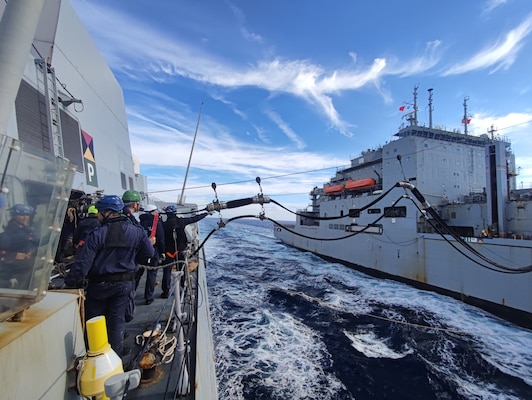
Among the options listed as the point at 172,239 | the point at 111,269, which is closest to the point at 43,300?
the point at 111,269

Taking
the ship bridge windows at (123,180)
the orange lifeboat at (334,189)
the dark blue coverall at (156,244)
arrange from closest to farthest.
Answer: the dark blue coverall at (156,244)
the ship bridge windows at (123,180)
the orange lifeboat at (334,189)

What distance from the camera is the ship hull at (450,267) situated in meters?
11.4

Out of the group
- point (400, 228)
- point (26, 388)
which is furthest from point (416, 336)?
point (26, 388)

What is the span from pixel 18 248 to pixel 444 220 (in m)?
20.0

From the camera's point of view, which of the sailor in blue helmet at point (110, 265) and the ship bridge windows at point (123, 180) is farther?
the ship bridge windows at point (123, 180)

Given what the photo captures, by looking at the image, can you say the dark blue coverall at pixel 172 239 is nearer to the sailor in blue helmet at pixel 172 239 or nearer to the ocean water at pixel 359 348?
the sailor in blue helmet at pixel 172 239

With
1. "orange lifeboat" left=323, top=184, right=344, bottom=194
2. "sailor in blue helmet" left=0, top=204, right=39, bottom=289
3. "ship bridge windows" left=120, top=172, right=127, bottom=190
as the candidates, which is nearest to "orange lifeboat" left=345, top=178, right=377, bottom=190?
"orange lifeboat" left=323, top=184, right=344, bottom=194

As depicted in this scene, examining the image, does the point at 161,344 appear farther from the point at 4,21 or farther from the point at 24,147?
the point at 4,21

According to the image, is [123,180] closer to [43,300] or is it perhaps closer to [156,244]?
[156,244]

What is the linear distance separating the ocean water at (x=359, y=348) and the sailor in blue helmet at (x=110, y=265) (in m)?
4.35

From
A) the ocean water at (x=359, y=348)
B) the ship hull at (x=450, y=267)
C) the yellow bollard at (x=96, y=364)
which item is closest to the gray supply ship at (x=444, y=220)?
the ship hull at (x=450, y=267)

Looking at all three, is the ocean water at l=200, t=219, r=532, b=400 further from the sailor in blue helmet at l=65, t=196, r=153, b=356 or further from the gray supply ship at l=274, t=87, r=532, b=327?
the sailor in blue helmet at l=65, t=196, r=153, b=356

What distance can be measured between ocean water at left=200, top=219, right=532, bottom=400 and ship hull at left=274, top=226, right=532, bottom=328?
2.61ft

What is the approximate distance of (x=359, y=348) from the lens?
8.34 meters
